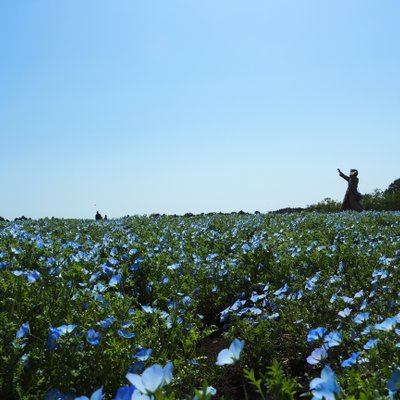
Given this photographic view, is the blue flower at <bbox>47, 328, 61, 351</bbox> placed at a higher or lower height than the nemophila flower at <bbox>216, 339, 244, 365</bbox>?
higher

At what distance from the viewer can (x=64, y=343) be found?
228cm

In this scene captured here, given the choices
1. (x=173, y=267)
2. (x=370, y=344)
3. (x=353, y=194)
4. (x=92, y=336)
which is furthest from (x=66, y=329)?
(x=353, y=194)

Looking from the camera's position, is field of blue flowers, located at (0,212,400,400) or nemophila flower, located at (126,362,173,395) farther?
field of blue flowers, located at (0,212,400,400)

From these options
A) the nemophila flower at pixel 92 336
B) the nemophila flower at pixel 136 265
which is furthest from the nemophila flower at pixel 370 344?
the nemophila flower at pixel 136 265

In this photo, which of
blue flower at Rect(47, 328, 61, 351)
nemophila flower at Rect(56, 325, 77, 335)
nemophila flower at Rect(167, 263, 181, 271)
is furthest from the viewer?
nemophila flower at Rect(167, 263, 181, 271)

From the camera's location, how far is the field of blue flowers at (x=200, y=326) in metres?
1.84

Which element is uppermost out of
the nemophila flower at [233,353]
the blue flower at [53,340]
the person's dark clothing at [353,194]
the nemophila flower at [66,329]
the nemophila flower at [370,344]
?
the person's dark clothing at [353,194]

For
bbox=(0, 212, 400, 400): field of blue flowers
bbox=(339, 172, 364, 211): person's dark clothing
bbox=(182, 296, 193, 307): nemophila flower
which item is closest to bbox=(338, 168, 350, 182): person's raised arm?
bbox=(339, 172, 364, 211): person's dark clothing

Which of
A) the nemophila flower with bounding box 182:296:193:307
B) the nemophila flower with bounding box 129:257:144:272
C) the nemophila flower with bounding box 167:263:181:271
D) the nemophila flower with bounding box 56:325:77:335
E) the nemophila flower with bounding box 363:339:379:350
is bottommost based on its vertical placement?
the nemophila flower with bounding box 363:339:379:350

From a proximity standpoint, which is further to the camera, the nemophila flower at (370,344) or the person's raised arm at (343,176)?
the person's raised arm at (343,176)

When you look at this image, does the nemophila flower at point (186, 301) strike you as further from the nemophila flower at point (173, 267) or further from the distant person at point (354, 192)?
the distant person at point (354, 192)

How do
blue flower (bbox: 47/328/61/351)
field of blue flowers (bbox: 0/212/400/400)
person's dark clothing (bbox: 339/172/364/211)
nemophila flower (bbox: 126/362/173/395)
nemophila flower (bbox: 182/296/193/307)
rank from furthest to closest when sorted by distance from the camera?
person's dark clothing (bbox: 339/172/364/211) < nemophila flower (bbox: 182/296/193/307) < blue flower (bbox: 47/328/61/351) < field of blue flowers (bbox: 0/212/400/400) < nemophila flower (bbox: 126/362/173/395)

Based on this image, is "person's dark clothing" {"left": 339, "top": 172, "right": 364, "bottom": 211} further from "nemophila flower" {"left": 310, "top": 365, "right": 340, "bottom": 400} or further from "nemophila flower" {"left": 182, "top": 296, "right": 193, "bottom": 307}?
"nemophila flower" {"left": 310, "top": 365, "right": 340, "bottom": 400}

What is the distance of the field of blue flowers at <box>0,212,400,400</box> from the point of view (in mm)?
1845
